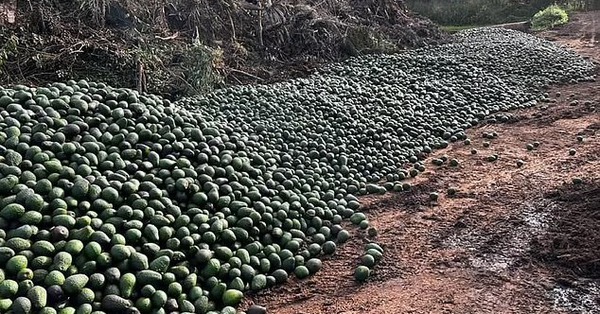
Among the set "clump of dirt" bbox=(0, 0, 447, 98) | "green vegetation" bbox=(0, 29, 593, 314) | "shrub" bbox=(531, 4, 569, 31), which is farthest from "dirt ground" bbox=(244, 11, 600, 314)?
"shrub" bbox=(531, 4, 569, 31)

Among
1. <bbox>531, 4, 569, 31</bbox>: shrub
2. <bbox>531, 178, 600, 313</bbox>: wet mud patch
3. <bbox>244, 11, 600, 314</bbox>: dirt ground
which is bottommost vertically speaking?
<bbox>244, 11, 600, 314</bbox>: dirt ground

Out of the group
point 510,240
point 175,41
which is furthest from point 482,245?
point 175,41

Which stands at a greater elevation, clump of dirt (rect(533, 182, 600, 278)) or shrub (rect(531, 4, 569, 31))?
shrub (rect(531, 4, 569, 31))

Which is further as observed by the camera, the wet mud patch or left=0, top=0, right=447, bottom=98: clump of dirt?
left=0, top=0, right=447, bottom=98: clump of dirt

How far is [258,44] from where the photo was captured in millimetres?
11133

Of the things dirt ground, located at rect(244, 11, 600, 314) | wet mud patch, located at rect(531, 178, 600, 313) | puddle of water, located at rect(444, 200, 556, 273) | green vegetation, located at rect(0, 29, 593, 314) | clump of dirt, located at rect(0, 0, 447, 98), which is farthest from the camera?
clump of dirt, located at rect(0, 0, 447, 98)

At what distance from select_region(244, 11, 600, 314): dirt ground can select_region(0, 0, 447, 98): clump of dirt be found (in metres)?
4.17

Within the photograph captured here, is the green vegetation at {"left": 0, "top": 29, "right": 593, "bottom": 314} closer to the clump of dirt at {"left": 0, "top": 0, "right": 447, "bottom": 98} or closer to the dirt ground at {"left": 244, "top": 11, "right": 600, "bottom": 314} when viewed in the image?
the dirt ground at {"left": 244, "top": 11, "right": 600, "bottom": 314}

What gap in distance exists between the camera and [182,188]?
466cm

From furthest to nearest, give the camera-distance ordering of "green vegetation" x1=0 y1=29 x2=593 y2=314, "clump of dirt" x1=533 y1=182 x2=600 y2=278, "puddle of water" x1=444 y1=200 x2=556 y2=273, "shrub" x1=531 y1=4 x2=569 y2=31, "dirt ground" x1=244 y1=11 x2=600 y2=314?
"shrub" x1=531 y1=4 x2=569 y2=31, "puddle of water" x1=444 y1=200 x2=556 y2=273, "clump of dirt" x1=533 y1=182 x2=600 y2=278, "dirt ground" x1=244 y1=11 x2=600 y2=314, "green vegetation" x1=0 y1=29 x2=593 y2=314

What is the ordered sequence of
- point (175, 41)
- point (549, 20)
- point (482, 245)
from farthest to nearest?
1. point (549, 20)
2. point (175, 41)
3. point (482, 245)

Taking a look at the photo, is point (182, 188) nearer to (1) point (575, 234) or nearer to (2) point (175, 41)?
(1) point (575, 234)

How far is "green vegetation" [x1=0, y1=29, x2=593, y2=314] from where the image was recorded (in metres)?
3.67

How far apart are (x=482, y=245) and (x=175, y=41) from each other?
261 inches
